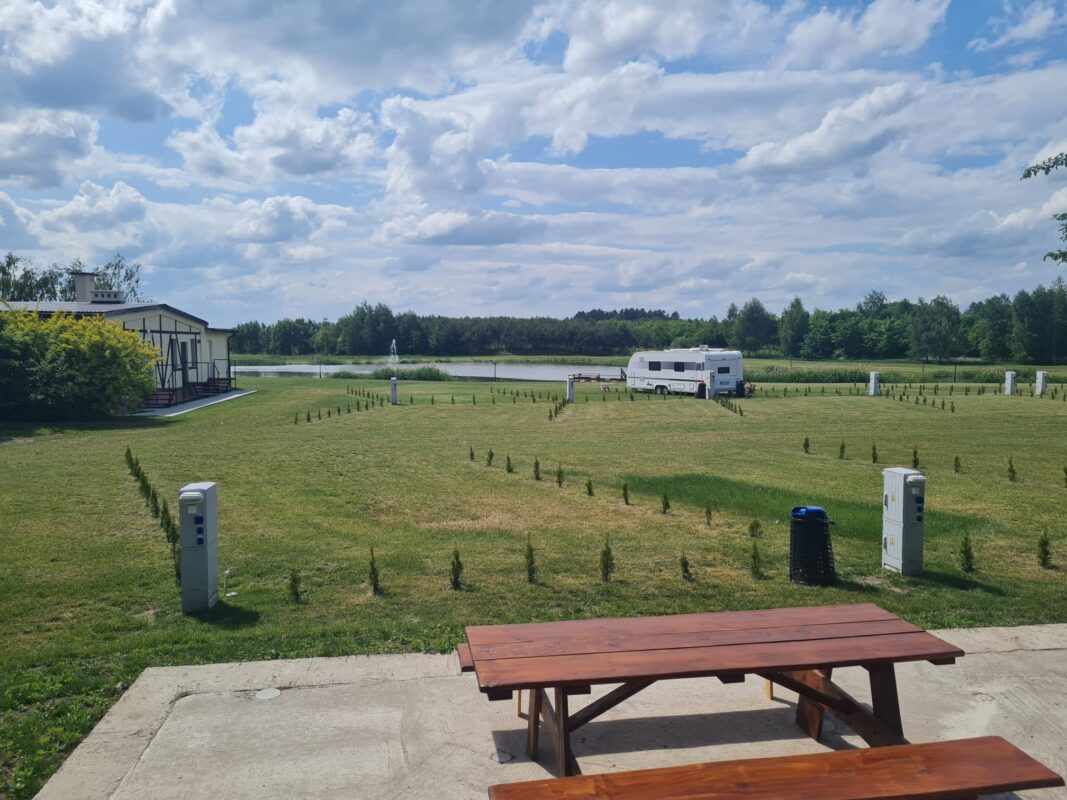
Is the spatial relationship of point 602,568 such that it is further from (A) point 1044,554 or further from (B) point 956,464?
(B) point 956,464

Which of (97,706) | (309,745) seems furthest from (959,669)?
(97,706)

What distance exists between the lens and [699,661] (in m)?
4.12

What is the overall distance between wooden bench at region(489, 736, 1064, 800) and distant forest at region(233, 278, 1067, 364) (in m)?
91.8

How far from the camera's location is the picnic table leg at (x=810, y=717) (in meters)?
4.58

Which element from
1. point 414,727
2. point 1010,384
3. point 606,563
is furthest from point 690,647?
point 1010,384

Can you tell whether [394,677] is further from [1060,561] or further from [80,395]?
[80,395]

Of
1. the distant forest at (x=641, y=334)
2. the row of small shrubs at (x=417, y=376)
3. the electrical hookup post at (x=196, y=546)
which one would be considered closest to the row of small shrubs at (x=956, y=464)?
the electrical hookup post at (x=196, y=546)

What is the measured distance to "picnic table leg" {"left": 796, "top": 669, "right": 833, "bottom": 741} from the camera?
180 inches

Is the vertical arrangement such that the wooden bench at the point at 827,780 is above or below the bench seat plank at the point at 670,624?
below

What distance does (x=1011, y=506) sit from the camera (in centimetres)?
1195

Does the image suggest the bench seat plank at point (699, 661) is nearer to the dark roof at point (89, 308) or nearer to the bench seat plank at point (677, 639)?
the bench seat plank at point (677, 639)

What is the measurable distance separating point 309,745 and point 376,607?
268cm

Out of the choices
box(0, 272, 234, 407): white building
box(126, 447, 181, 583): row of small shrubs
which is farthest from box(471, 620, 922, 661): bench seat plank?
box(0, 272, 234, 407): white building

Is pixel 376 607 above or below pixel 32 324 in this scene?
below
